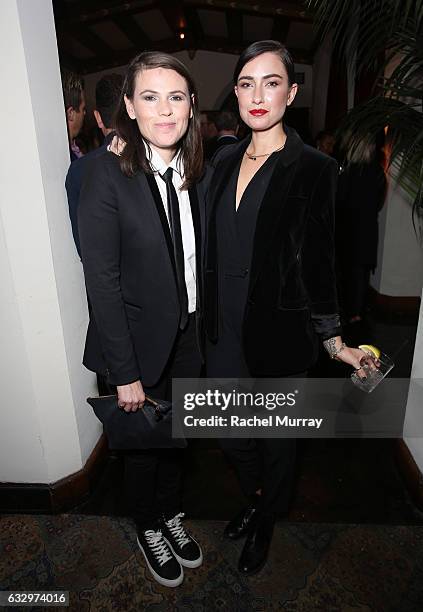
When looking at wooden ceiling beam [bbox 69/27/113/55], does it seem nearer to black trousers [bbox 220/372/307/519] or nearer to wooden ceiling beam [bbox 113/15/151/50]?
wooden ceiling beam [bbox 113/15/151/50]

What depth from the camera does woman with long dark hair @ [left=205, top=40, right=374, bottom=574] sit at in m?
1.41

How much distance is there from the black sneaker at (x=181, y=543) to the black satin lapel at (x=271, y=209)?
1.15 m

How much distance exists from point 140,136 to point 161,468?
4.11 feet

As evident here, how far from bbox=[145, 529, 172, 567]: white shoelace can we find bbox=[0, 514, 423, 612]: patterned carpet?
0.28 ft

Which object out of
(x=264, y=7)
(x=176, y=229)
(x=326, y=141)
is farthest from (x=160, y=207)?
(x=264, y=7)

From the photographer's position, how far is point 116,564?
5.76 ft

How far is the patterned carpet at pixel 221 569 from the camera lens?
1607 millimetres

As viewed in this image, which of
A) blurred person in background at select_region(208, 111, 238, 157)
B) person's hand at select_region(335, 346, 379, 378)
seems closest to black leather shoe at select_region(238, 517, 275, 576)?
person's hand at select_region(335, 346, 379, 378)

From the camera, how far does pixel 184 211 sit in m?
1.50

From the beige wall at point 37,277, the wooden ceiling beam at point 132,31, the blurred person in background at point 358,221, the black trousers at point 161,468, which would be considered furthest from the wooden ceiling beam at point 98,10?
the black trousers at point 161,468

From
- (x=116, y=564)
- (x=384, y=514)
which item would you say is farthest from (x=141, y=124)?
(x=384, y=514)

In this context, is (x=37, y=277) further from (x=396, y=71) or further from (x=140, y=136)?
(x=396, y=71)

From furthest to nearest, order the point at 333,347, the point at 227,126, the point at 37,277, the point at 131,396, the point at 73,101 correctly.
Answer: the point at 227,126, the point at 73,101, the point at 37,277, the point at 333,347, the point at 131,396

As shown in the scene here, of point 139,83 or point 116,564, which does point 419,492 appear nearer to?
point 116,564
